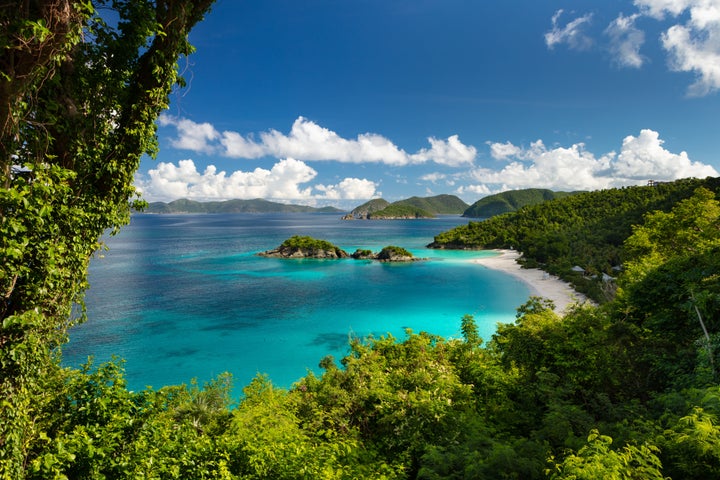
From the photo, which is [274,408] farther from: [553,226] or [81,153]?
[553,226]

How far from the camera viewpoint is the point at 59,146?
566 cm

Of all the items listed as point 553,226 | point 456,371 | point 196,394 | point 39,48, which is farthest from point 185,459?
point 553,226

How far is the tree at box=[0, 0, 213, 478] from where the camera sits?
4742 millimetres

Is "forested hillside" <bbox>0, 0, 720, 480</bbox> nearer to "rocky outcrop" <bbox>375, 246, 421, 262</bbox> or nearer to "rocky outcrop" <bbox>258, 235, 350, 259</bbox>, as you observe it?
"rocky outcrop" <bbox>375, 246, 421, 262</bbox>

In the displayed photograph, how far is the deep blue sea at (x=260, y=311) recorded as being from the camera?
88.6ft

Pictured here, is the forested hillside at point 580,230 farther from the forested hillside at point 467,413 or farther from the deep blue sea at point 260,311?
the forested hillside at point 467,413

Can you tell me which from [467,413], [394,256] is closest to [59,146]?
[467,413]

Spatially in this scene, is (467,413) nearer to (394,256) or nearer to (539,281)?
(539,281)

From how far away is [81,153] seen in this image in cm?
577

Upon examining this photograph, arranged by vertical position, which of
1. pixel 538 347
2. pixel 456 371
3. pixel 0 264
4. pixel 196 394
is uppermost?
pixel 0 264

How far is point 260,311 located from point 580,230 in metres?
73.7

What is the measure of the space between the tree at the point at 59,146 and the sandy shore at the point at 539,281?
33.3m

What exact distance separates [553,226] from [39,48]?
105439 mm

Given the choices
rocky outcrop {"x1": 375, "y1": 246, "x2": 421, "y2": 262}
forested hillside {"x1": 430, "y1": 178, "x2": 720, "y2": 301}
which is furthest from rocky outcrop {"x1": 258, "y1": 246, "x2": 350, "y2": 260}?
forested hillside {"x1": 430, "y1": 178, "x2": 720, "y2": 301}
